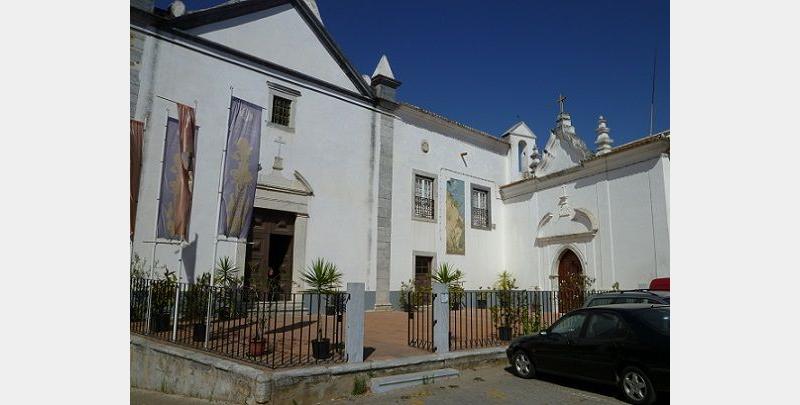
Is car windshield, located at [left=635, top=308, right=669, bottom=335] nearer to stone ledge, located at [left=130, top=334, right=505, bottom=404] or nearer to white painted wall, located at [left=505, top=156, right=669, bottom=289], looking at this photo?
stone ledge, located at [left=130, top=334, right=505, bottom=404]

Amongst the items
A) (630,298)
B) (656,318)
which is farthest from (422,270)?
(656,318)

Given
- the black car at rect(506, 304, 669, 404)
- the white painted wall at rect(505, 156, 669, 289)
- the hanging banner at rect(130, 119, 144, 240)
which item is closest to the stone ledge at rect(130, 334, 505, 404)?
the black car at rect(506, 304, 669, 404)

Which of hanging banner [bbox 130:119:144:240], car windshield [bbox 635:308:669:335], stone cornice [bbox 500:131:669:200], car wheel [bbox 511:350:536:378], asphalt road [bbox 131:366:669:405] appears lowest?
asphalt road [bbox 131:366:669:405]

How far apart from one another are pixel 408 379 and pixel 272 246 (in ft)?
22.9

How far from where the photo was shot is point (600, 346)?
5.13 metres

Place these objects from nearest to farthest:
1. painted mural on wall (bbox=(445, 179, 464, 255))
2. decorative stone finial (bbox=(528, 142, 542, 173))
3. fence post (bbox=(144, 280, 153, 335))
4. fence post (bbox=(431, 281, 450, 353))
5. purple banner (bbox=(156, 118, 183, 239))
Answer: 1. fence post (bbox=(431, 281, 450, 353))
2. fence post (bbox=(144, 280, 153, 335))
3. purple banner (bbox=(156, 118, 183, 239))
4. painted mural on wall (bbox=(445, 179, 464, 255))
5. decorative stone finial (bbox=(528, 142, 542, 173))

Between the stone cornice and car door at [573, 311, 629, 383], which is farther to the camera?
the stone cornice

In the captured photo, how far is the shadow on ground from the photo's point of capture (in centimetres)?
457

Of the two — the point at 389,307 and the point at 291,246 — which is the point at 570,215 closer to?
the point at 389,307

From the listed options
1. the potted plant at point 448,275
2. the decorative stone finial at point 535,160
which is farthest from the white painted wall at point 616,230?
the potted plant at point 448,275

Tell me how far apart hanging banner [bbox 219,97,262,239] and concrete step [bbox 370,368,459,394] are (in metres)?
5.59

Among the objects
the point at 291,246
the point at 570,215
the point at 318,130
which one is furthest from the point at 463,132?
the point at 291,246

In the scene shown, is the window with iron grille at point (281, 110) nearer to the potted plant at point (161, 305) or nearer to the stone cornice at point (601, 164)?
the potted plant at point (161, 305)
